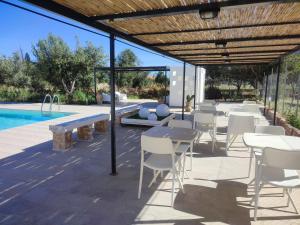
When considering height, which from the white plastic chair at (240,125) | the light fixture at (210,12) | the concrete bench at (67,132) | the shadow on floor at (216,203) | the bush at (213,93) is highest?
the light fixture at (210,12)

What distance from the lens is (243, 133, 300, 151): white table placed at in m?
2.79

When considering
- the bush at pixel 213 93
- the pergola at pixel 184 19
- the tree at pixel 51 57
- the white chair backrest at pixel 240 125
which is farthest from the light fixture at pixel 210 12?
the bush at pixel 213 93

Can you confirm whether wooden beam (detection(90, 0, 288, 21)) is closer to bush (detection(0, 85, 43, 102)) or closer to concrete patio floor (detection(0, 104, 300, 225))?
concrete patio floor (detection(0, 104, 300, 225))

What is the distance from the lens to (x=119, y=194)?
9.82ft

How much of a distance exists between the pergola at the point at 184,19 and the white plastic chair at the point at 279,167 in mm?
1487

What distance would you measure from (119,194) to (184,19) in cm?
252

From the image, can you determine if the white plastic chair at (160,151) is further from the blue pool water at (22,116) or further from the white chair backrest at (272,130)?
the blue pool water at (22,116)

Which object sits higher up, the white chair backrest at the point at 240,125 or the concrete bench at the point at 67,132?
the white chair backrest at the point at 240,125

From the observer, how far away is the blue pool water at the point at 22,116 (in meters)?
9.30

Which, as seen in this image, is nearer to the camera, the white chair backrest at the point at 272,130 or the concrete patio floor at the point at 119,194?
the concrete patio floor at the point at 119,194

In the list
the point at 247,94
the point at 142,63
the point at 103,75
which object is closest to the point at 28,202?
the point at 103,75

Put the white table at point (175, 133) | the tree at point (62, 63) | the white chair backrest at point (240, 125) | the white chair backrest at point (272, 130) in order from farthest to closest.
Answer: the tree at point (62, 63)
the white chair backrest at point (240, 125)
the white chair backrest at point (272, 130)
the white table at point (175, 133)

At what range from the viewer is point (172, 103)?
1368cm

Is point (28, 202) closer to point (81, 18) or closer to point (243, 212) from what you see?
point (81, 18)
